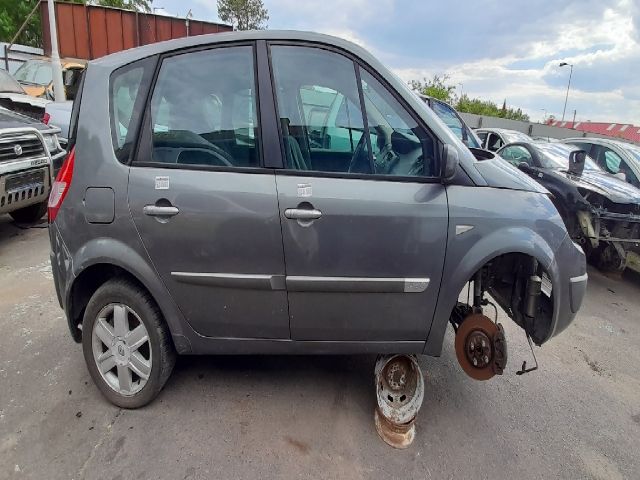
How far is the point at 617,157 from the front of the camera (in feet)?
21.2

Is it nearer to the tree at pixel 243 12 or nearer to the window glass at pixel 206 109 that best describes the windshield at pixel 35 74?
the window glass at pixel 206 109

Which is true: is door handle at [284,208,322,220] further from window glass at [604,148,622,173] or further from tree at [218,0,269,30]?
tree at [218,0,269,30]

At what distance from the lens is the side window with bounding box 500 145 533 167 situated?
20.5ft

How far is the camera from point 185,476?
1962 millimetres

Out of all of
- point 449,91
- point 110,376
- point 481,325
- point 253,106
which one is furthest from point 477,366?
point 449,91

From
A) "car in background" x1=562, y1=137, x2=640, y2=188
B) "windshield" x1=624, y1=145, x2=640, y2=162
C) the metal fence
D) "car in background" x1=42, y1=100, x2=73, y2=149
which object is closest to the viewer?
"car in background" x1=562, y1=137, x2=640, y2=188

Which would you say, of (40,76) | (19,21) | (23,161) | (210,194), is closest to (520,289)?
(210,194)

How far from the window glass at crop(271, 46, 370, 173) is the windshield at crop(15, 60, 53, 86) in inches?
485

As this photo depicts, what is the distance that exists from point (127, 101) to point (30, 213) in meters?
4.63

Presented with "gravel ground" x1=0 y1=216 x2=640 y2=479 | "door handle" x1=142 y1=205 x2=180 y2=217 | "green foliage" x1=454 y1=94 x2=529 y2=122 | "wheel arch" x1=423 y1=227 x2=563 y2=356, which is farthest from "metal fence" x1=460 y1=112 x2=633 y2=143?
"door handle" x1=142 y1=205 x2=180 y2=217

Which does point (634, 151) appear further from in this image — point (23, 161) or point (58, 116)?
point (58, 116)

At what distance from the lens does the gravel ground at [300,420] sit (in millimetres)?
2059

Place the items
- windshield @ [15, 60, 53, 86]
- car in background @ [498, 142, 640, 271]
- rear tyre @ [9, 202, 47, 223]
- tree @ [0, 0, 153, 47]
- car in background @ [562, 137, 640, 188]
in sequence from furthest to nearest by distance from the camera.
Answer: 1. tree @ [0, 0, 153, 47]
2. windshield @ [15, 60, 53, 86]
3. car in background @ [562, 137, 640, 188]
4. rear tyre @ [9, 202, 47, 223]
5. car in background @ [498, 142, 640, 271]

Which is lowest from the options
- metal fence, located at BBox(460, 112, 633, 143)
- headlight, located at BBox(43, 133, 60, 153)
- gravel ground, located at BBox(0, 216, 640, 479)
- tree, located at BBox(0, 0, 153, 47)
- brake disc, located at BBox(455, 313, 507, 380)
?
gravel ground, located at BBox(0, 216, 640, 479)
